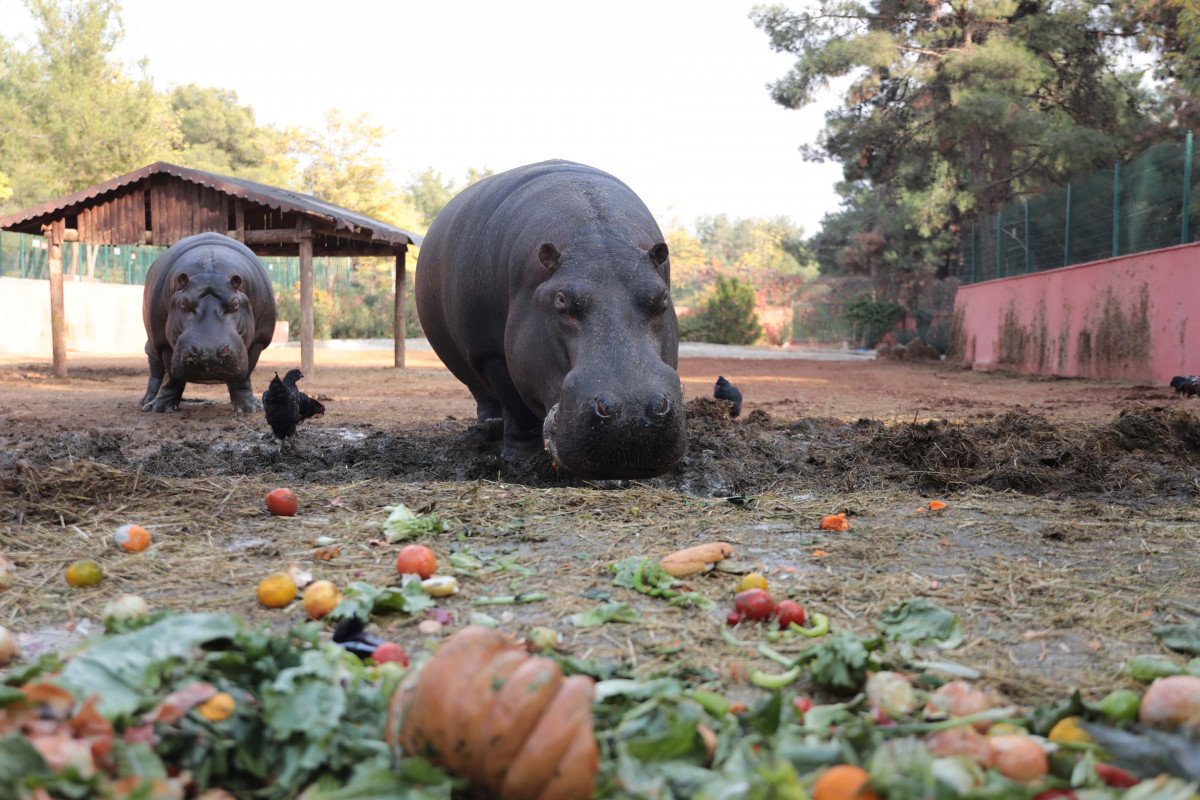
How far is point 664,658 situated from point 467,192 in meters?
5.51

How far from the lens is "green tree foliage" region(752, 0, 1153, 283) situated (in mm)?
21469

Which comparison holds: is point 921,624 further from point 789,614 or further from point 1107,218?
point 1107,218

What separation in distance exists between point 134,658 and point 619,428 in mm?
2552

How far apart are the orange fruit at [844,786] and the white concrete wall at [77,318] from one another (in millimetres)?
23663

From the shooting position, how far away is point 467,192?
24.8ft

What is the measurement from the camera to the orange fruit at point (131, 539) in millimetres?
3668

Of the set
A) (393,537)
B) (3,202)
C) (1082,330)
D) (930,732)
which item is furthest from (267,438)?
(3,202)

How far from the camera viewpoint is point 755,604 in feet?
9.75

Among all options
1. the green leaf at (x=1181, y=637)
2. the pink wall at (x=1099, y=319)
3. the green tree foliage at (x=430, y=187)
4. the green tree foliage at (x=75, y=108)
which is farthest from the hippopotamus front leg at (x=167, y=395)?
the green tree foliage at (x=430, y=187)

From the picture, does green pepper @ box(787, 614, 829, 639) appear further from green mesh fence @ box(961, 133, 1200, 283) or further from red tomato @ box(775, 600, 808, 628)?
green mesh fence @ box(961, 133, 1200, 283)

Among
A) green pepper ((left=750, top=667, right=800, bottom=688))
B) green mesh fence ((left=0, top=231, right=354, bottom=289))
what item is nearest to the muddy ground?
green pepper ((left=750, top=667, right=800, bottom=688))

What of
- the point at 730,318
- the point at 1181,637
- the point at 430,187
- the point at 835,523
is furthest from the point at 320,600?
the point at 430,187

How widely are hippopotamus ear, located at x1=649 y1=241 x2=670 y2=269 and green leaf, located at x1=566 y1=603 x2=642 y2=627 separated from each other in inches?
99.9

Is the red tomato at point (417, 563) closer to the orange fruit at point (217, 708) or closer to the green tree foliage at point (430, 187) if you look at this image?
the orange fruit at point (217, 708)
